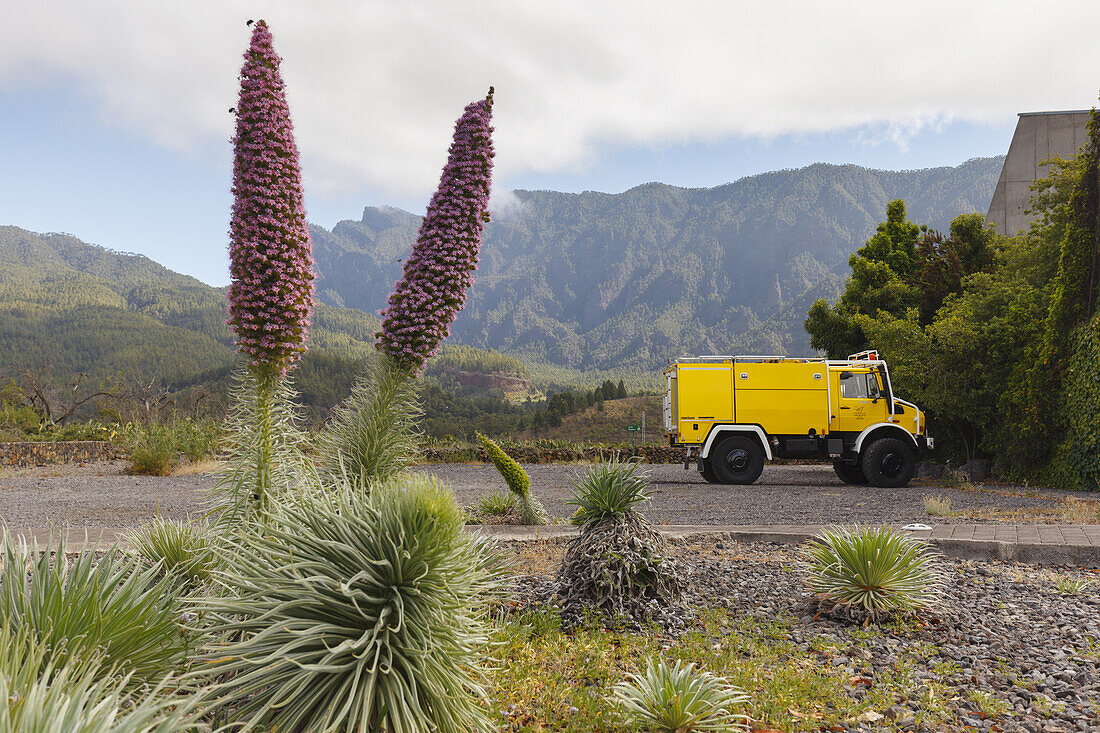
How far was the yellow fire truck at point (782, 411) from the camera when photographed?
13602 mm

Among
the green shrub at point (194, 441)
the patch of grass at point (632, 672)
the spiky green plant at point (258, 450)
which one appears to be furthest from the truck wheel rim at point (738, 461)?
the spiky green plant at point (258, 450)

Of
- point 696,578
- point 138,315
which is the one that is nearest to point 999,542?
point 696,578

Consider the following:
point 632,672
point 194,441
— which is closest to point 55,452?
point 194,441

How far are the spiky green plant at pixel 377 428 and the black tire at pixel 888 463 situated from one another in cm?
Answer: 1238

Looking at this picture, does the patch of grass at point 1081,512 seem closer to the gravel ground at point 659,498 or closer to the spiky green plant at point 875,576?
the gravel ground at point 659,498

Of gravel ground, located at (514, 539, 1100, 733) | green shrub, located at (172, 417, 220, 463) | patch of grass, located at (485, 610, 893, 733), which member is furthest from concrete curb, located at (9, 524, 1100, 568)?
green shrub, located at (172, 417, 220, 463)

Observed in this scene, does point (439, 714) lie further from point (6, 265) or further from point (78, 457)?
point (6, 265)

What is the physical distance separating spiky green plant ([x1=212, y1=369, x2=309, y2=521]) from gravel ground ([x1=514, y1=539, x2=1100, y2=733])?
6.69ft

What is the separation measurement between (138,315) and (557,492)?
90.2 m

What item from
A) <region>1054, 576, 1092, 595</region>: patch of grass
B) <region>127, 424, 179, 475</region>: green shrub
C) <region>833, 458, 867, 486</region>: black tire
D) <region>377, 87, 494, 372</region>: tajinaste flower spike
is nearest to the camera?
<region>377, 87, 494, 372</region>: tajinaste flower spike

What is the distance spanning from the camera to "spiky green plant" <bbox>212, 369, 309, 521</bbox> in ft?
8.55

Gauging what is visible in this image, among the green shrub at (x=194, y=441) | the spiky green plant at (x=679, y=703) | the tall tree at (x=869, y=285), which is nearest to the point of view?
the spiky green plant at (x=679, y=703)

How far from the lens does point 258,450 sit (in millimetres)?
2629

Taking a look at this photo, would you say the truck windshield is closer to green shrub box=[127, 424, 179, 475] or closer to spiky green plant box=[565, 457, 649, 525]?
spiky green plant box=[565, 457, 649, 525]
